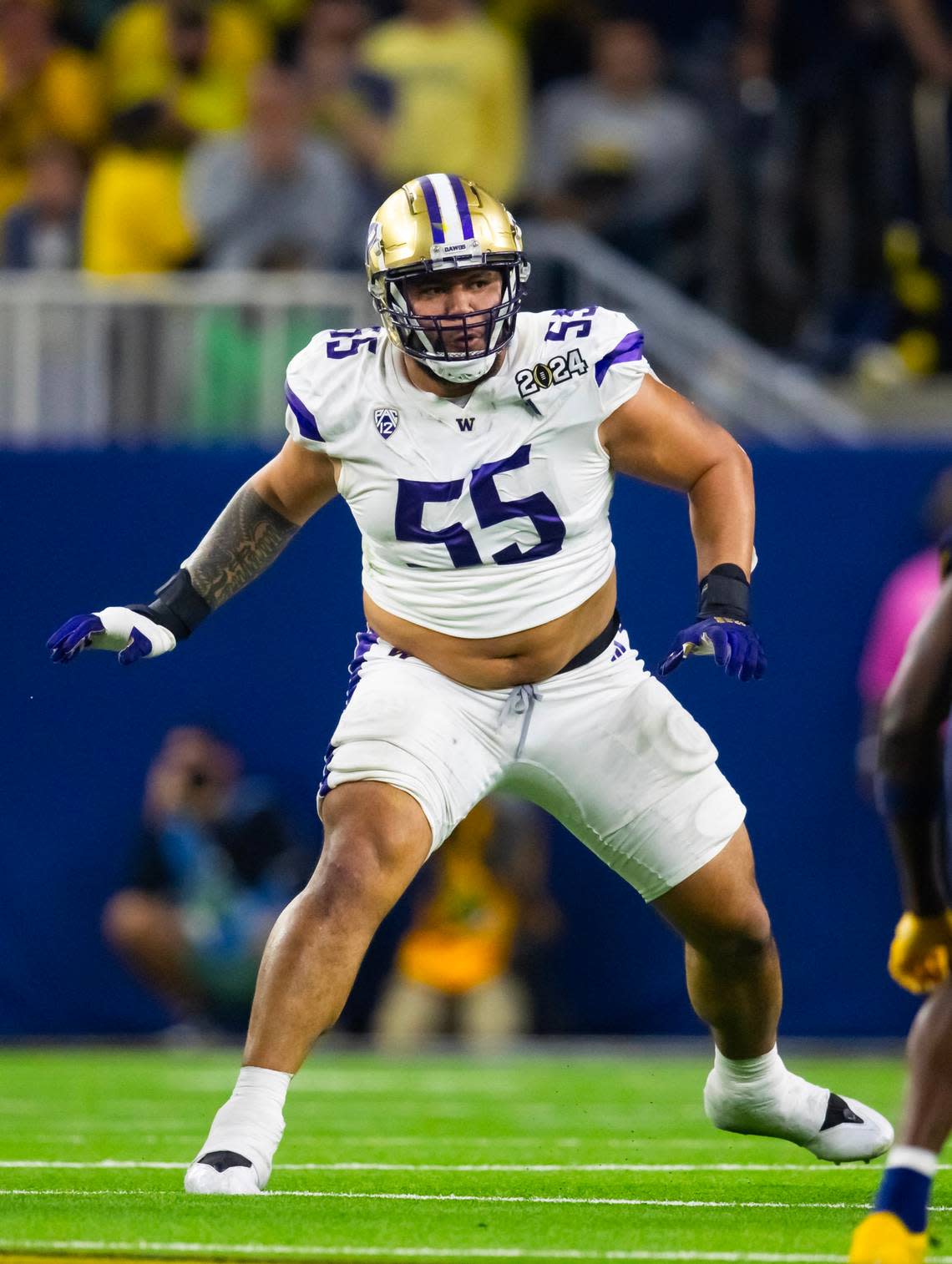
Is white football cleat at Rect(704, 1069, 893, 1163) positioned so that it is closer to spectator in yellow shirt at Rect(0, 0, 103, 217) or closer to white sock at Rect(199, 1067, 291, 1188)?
white sock at Rect(199, 1067, 291, 1188)

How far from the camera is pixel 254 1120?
4.54 m

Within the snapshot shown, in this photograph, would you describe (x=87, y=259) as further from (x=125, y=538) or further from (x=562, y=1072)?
(x=562, y=1072)

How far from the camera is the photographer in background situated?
10.0 meters

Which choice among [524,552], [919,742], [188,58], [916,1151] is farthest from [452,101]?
[916,1151]

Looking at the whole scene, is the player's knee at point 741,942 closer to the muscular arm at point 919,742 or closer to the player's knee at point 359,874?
the player's knee at point 359,874

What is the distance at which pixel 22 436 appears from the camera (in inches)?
409

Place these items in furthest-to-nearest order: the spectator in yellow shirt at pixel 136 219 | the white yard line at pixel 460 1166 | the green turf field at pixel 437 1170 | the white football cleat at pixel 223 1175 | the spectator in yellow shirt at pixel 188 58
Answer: the spectator in yellow shirt at pixel 188 58, the spectator in yellow shirt at pixel 136 219, the white yard line at pixel 460 1166, the white football cleat at pixel 223 1175, the green turf field at pixel 437 1170

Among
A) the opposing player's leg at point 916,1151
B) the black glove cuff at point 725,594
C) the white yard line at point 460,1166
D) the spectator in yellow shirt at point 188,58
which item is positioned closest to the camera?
the opposing player's leg at point 916,1151

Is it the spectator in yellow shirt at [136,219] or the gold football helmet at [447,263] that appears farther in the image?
the spectator in yellow shirt at [136,219]

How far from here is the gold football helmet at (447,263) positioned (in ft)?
16.4

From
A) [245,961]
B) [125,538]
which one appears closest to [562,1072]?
[245,961]

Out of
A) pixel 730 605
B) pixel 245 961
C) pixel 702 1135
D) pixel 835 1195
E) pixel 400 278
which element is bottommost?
pixel 245 961

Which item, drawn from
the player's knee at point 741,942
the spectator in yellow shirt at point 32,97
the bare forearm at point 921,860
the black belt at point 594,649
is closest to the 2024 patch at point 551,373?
the black belt at point 594,649

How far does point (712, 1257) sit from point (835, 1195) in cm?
117
